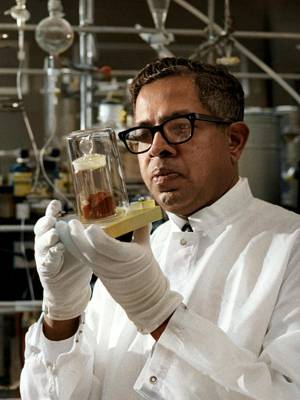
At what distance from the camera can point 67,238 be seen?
900mm

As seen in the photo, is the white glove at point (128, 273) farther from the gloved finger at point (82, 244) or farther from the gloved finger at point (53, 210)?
the gloved finger at point (53, 210)

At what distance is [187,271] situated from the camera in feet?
3.65

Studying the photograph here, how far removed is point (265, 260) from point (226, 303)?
0.33 feet

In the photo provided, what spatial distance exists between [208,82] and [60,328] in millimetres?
512

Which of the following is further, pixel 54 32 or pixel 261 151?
pixel 261 151

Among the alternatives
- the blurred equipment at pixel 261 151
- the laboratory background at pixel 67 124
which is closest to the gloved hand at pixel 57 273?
the laboratory background at pixel 67 124

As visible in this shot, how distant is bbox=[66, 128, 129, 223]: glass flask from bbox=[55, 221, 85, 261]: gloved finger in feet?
0.33

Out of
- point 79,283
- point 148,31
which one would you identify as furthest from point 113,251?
point 148,31

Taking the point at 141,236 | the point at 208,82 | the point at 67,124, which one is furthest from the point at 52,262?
the point at 67,124

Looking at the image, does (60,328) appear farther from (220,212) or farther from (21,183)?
(21,183)

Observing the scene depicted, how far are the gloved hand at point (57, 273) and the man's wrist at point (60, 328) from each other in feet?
0.07

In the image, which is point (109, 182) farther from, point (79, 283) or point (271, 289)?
point (271, 289)

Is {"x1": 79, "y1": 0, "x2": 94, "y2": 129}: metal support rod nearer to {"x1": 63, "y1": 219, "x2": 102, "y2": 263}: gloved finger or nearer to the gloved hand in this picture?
the gloved hand

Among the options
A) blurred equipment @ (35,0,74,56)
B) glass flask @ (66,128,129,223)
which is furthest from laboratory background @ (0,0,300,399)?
glass flask @ (66,128,129,223)
